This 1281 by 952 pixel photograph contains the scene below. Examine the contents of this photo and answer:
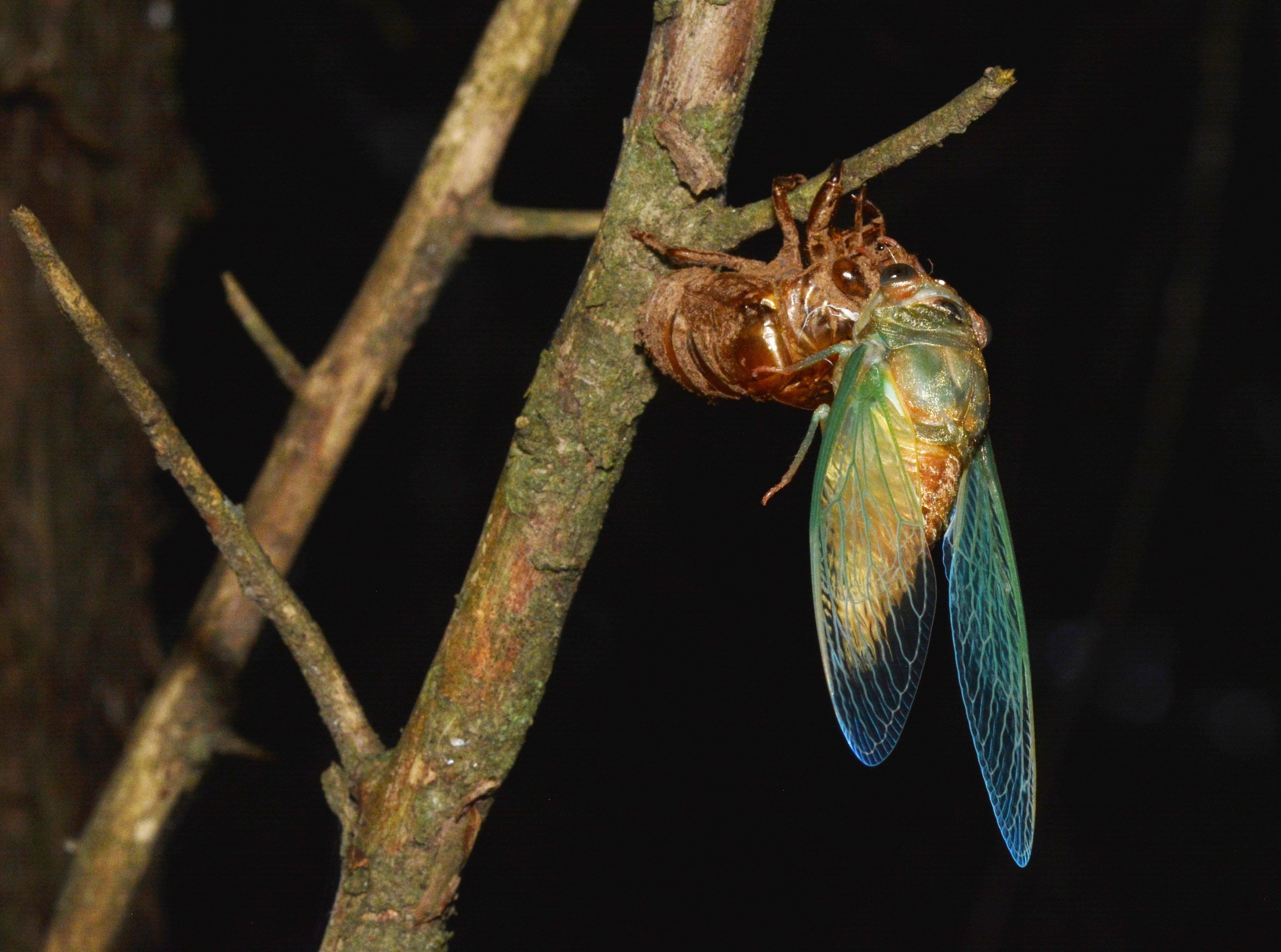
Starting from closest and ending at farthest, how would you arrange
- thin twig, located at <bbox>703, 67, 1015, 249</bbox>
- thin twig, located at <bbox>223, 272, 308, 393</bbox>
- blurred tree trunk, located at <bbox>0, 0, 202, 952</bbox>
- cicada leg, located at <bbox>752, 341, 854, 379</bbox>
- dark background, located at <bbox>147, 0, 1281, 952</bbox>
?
thin twig, located at <bbox>703, 67, 1015, 249</bbox>, cicada leg, located at <bbox>752, 341, 854, 379</bbox>, thin twig, located at <bbox>223, 272, 308, 393</bbox>, blurred tree trunk, located at <bbox>0, 0, 202, 952</bbox>, dark background, located at <bbox>147, 0, 1281, 952</bbox>

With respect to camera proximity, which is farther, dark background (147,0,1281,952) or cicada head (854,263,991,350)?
dark background (147,0,1281,952)

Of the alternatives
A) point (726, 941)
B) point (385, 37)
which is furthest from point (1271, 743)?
point (385, 37)

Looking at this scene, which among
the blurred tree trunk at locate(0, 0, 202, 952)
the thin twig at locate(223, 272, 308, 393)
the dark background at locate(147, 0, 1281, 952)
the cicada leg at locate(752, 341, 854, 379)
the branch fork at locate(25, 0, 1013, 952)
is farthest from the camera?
the dark background at locate(147, 0, 1281, 952)

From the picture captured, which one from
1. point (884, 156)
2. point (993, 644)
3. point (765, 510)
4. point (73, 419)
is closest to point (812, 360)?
point (884, 156)

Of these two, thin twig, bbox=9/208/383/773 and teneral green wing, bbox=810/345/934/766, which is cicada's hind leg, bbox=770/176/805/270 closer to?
teneral green wing, bbox=810/345/934/766

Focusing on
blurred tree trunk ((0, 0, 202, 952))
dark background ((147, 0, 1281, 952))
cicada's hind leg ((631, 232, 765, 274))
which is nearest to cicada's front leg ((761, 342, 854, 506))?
cicada's hind leg ((631, 232, 765, 274))

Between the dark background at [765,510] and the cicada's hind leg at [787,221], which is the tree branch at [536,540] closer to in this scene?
the cicada's hind leg at [787,221]
